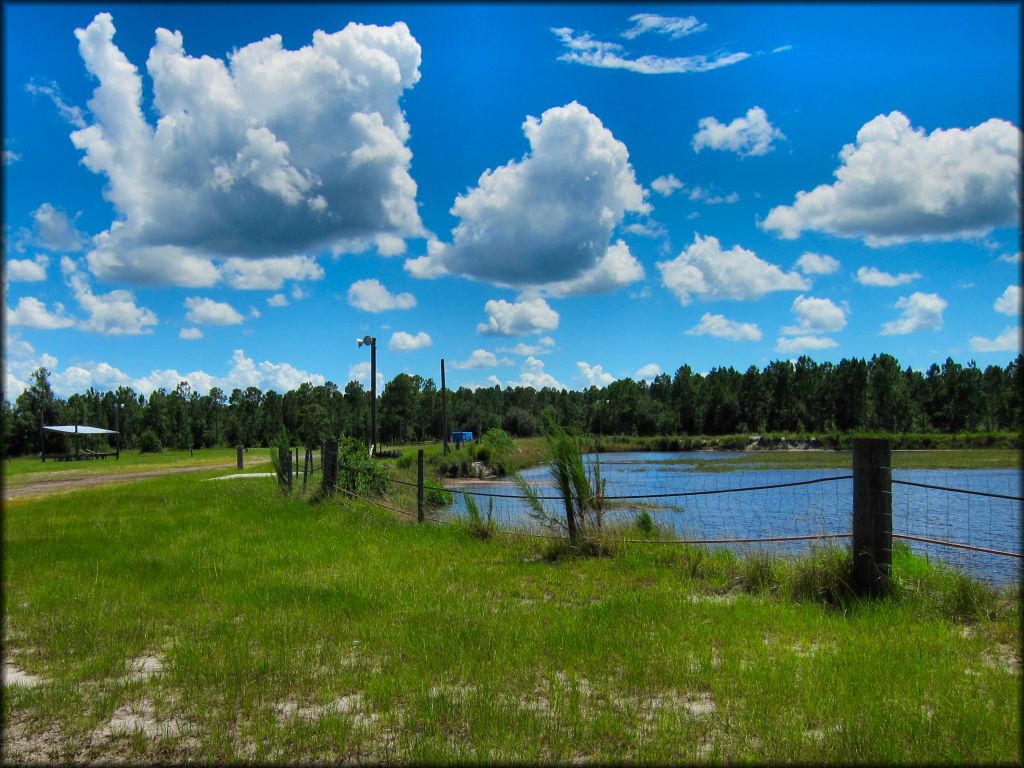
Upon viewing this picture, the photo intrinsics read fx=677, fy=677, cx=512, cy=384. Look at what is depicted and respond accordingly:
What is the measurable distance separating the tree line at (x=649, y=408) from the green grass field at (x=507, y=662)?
6343 centimetres

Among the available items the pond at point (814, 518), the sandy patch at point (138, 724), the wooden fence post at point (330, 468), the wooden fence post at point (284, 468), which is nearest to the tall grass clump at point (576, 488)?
the pond at point (814, 518)

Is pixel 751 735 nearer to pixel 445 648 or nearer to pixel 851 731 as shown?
pixel 851 731

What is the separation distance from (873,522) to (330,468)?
11.8 m

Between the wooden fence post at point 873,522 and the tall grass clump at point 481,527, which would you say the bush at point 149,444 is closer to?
the tall grass clump at point 481,527

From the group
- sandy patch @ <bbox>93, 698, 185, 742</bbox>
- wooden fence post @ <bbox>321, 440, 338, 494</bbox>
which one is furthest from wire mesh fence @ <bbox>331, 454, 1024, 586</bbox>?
sandy patch @ <bbox>93, 698, 185, 742</bbox>

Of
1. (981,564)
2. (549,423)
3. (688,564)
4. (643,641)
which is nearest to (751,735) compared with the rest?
(643,641)

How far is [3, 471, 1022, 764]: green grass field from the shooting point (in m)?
3.74

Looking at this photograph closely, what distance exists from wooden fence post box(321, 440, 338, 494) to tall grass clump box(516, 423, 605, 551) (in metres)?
7.16

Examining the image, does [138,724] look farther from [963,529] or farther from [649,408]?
[649,408]

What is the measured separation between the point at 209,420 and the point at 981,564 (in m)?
103

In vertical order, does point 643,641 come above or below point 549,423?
below

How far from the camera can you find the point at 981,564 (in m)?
10.3

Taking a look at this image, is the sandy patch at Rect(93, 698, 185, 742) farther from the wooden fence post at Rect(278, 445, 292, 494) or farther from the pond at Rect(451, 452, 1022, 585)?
the wooden fence post at Rect(278, 445, 292, 494)

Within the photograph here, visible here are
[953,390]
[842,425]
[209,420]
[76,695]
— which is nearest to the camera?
[76,695]
